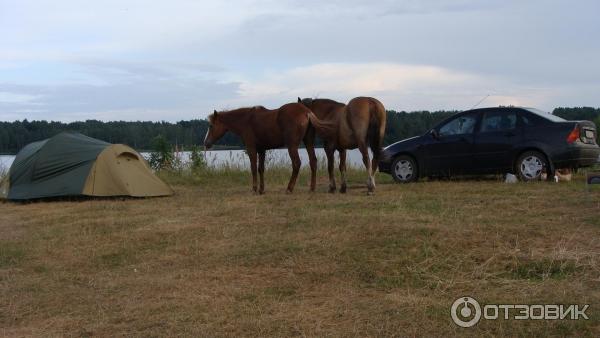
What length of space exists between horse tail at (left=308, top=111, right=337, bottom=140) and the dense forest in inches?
270

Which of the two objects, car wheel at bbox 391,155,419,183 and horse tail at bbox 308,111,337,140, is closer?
horse tail at bbox 308,111,337,140

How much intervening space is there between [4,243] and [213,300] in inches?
172

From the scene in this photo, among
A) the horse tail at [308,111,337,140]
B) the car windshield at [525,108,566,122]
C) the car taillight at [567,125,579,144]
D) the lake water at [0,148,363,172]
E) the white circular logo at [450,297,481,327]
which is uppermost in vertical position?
the car windshield at [525,108,566,122]

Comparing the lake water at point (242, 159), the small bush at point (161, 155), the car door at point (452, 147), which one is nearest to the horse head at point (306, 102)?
the car door at point (452, 147)

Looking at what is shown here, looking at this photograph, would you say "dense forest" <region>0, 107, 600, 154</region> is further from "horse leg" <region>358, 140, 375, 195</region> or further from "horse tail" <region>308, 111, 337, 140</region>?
"horse leg" <region>358, 140, 375, 195</region>

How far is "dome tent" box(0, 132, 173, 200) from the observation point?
13.3 m

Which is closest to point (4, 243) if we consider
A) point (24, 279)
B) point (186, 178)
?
point (24, 279)

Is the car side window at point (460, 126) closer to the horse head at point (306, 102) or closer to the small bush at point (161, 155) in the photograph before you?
the horse head at point (306, 102)

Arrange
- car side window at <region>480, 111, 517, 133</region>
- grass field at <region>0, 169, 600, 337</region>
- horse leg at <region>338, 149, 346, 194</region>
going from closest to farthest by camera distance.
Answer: grass field at <region>0, 169, 600, 337</region>, horse leg at <region>338, 149, 346, 194</region>, car side window at <region>480, 111, 517, 133</region>

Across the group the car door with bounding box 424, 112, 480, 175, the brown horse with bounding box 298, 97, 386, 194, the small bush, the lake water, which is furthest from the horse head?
the small bush

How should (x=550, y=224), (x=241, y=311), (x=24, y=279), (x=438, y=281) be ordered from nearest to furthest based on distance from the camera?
(x=241, y=311)
(x=438, y=281)
(x=24, y=279)
(x=550, y=224)

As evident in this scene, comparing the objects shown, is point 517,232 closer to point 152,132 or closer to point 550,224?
point 550,224

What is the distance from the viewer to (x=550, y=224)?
25.9 feet

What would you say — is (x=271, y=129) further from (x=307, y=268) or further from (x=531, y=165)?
(x=307, y=268)
